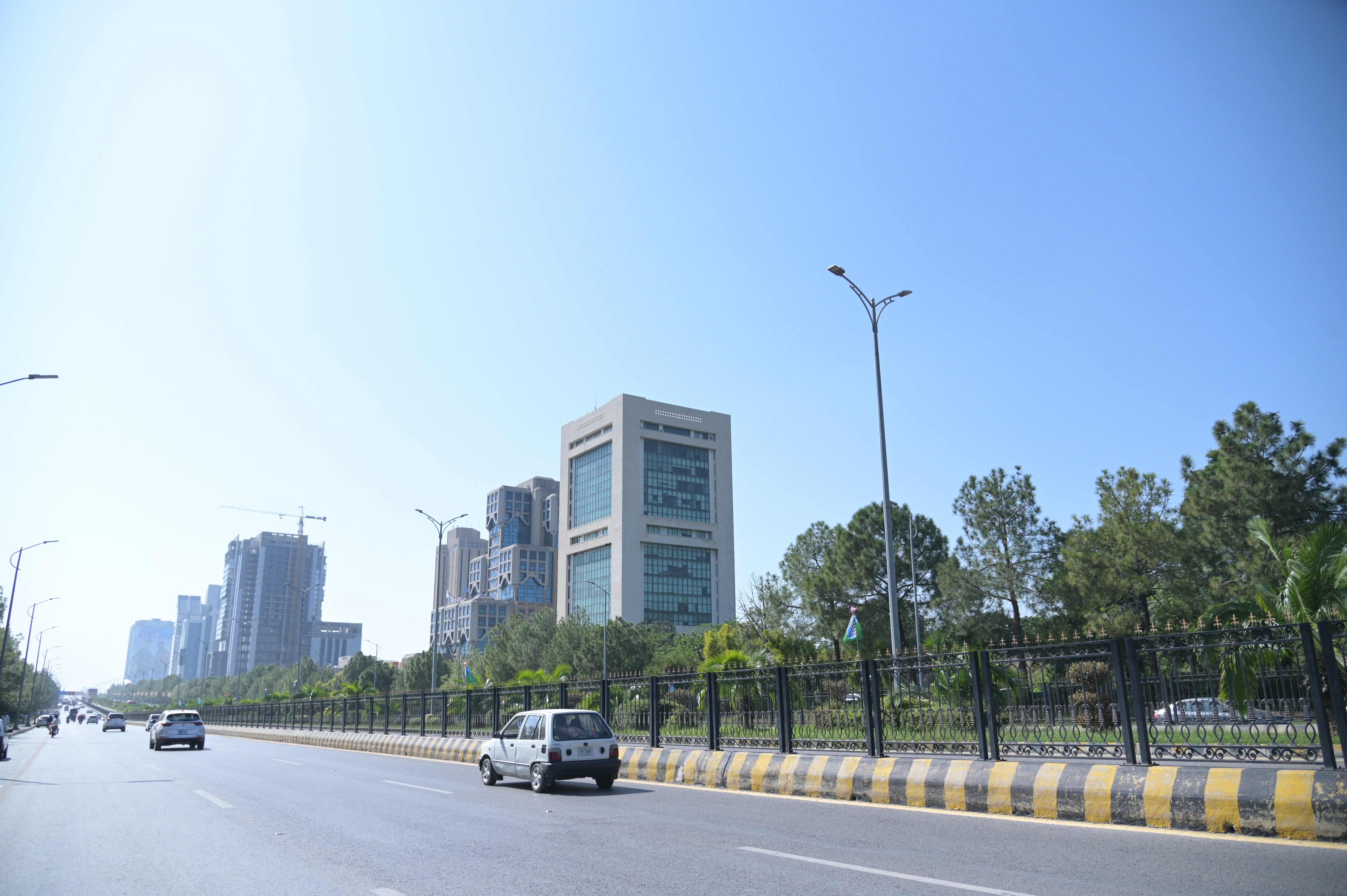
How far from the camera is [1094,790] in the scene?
9594 mm

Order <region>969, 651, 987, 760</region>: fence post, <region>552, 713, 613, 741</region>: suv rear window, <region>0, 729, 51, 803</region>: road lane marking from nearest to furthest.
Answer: <region>969, 651, 987, 760</region>: fence post → <region>552, 713, 613, 741</region>: suv rear window → <region>0, 729, 51, 803</region>: road lane marking

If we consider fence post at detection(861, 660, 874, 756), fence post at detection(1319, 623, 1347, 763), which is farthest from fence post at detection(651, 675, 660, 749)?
fence post at detection(1319, 623, 1347, 763)

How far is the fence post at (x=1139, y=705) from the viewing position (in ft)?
32.4

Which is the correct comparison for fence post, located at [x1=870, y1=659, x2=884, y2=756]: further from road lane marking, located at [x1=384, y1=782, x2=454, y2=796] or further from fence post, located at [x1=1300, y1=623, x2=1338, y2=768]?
road lane marking, located at [x1=384, y1=782, x2=454, y2=796]

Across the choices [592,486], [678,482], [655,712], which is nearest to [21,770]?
[655,712]

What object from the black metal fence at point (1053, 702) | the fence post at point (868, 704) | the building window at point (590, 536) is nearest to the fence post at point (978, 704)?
the black metal fence at point (1053, 702)

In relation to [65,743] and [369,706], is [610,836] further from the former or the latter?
[65,743]

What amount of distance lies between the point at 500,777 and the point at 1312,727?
1386 cm

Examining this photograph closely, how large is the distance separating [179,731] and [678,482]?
100368mm

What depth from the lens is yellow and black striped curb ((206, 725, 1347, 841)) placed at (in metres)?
8.01

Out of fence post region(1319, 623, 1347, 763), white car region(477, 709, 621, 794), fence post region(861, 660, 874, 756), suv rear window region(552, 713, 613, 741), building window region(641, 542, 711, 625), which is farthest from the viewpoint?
building window region(641, 542, 711, 625)

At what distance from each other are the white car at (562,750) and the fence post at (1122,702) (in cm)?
868

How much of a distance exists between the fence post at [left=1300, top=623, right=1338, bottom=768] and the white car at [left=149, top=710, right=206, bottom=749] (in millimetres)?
36119

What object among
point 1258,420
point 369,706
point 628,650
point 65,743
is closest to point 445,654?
point 628,650
